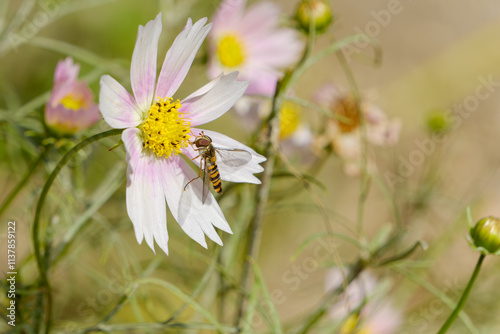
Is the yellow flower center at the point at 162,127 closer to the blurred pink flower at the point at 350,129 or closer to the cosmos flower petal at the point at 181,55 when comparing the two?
the cosmos flower petal at the point at 181,55

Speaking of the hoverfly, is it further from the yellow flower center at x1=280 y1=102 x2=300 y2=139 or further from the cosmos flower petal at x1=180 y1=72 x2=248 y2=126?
the yellow flower center at x1=280 y1=102 x2=300 y2=139

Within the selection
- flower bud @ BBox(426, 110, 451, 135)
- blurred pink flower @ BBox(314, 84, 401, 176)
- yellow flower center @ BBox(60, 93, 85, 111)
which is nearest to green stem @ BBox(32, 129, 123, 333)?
yellow flower center @ BBox(60, 93, 85, 111)

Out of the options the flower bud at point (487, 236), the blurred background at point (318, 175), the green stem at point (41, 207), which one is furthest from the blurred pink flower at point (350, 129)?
the green stem at point (41, 207)

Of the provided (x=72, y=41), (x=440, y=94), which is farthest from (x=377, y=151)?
(x=72, y=41)

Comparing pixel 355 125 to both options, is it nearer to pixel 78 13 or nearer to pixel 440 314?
pixel 440 314

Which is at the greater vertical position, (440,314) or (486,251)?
(486,251)
